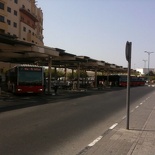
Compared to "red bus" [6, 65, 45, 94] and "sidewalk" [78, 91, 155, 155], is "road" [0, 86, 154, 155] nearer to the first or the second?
"sidewalk" [78, 91, 155, 155]

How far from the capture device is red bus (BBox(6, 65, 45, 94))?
1342 inches

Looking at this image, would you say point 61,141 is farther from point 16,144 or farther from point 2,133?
point 2,133

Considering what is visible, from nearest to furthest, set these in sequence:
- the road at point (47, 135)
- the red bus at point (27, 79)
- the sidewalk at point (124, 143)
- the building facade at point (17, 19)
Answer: the sidewalk at point (124, 143), the road at point (47, 135), the red bus at point (27, 79), the building facade at point (17, 19)

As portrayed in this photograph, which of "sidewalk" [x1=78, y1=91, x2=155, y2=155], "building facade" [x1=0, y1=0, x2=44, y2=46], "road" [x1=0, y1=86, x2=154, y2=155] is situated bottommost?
"road" [x1=0, y1=86, x2=154, y2=155]

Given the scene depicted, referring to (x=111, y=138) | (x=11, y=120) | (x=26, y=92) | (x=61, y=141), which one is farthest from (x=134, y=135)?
(x=26, y=92)

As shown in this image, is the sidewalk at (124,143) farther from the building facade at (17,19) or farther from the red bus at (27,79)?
the building facade at (17,19)

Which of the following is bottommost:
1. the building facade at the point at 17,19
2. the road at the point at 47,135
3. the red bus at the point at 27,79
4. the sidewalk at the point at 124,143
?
the road at the point at 47,135

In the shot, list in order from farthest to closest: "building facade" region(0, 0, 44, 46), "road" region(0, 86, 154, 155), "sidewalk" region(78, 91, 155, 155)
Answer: "building facade" region(0, 0, 44, 46) < "road" region(0, 86, 154, 155) < "sidewalk" region(78, 91, 155, 155)

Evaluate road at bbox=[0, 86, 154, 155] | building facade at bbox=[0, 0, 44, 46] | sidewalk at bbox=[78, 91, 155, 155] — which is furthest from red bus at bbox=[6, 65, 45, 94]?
building facade at bbox=[0, 0, 44, 46]

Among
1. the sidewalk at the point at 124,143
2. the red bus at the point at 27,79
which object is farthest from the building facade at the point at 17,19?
the sidewalk at the point at 124,143

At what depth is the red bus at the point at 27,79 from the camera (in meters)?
34.1

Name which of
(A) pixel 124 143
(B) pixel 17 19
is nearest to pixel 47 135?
(A) pixel 124 143

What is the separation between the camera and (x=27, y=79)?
3450cm

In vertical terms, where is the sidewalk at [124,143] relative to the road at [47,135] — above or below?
above
